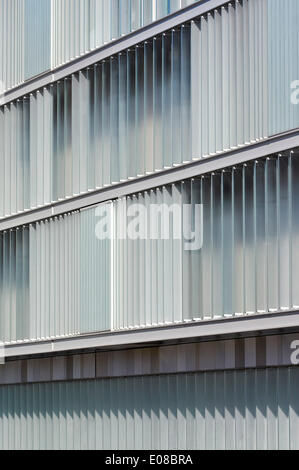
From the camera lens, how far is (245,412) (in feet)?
78.4

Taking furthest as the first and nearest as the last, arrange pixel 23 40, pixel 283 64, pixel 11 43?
pixel 11 43
pixel 23 40
pixel 283 64

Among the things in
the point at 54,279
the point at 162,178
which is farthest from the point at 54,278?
the point at 162,178

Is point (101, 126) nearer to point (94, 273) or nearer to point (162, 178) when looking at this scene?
point (162, 178)

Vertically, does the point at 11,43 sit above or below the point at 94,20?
above

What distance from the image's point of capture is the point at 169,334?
1001 inches

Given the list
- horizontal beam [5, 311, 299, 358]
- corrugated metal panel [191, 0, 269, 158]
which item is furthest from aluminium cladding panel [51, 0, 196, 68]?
horizontal beam [5, 311, 299, 358]

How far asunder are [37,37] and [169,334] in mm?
8591

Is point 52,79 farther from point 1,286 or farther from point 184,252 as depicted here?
point 184,252

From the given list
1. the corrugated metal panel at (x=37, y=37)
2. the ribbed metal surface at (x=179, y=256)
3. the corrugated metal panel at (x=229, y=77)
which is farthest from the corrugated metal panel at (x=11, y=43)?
the corrugated metal panel at (x=229, y=77)

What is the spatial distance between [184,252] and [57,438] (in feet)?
19.6

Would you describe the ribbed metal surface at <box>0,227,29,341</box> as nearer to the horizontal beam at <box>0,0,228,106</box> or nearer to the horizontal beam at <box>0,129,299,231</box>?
the horizontal beam at <box>0,129,299,231</box>

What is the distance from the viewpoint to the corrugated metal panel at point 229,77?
23.8 metres

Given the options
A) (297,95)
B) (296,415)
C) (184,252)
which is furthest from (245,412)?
(297,95)

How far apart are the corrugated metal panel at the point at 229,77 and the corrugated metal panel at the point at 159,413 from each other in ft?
13.4
